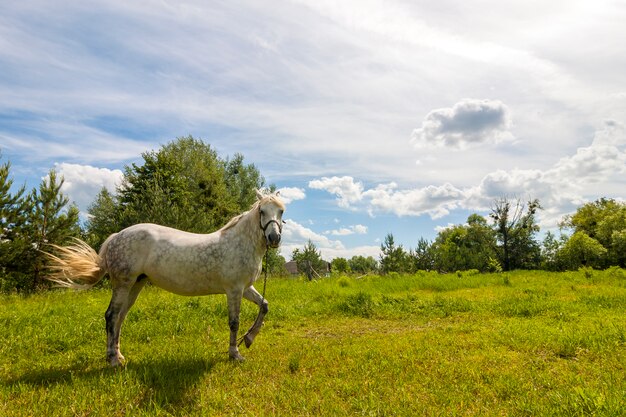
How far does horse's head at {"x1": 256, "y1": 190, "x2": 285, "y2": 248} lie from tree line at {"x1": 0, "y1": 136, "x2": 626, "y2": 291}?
3.89 m

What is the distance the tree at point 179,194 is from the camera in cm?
2764

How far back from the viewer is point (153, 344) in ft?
23.5

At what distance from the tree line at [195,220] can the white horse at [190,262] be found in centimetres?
139

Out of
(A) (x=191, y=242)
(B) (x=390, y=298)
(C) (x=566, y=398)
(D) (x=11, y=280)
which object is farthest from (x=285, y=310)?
(D) (x=11, y=280)

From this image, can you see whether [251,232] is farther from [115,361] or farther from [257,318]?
[115,361]

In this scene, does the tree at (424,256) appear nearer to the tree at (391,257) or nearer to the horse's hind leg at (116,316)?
the tree at (391,257)

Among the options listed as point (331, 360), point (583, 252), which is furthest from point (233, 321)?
point (583, 252)

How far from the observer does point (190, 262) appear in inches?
236

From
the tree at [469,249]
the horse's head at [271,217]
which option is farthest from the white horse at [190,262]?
the tree at [469,249]

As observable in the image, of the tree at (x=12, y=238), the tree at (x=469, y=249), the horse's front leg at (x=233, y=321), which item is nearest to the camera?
the horse's front leg at (x=233, y=321)

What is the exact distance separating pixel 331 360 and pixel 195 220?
25.6 metres

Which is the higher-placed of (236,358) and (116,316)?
(116,316)

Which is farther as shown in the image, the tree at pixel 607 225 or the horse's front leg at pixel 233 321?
the tree at pixel 607 225

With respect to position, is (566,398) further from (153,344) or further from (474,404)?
(153,344)
